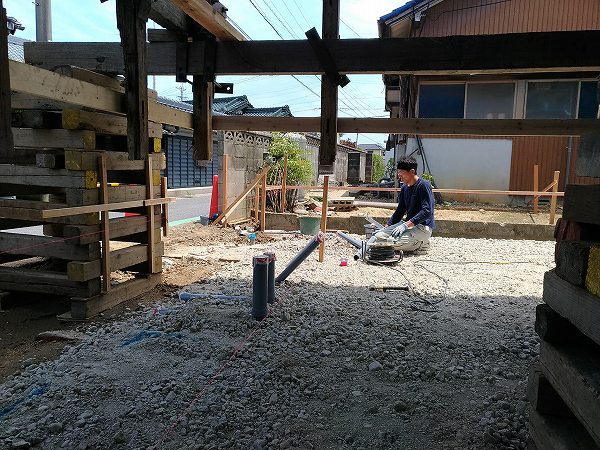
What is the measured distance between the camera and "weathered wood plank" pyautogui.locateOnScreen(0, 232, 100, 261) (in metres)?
4.70

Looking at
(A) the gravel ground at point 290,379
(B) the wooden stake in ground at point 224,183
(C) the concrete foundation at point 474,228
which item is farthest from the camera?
(B) the wooden stake in ground at point 224,183

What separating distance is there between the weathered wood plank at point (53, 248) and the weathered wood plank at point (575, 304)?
423 centimetres

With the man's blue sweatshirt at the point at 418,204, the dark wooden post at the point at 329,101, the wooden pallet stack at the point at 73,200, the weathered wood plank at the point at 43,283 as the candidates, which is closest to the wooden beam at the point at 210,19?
the dark wooden post at the point at 329,101

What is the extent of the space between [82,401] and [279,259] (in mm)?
4953

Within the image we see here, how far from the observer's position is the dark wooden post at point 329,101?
3621mm

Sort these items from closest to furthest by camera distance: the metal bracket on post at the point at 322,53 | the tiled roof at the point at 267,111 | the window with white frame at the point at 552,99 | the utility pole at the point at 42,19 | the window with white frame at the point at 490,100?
1. the metal bracket on post at the point at 322,53
2. the utility pole at the point at 42,19
3. the window with white frame at the point at 552,99
4. the window with white frame at the point at 490,100
5. the tiled roof at the point at 267,111

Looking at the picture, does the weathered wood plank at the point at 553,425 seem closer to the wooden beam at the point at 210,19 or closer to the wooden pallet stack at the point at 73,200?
the wooden beam at the point at 210,19

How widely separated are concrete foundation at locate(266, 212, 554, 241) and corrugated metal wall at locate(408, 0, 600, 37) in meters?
6.43

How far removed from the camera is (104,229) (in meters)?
4.78

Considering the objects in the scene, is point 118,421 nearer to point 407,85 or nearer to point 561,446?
point 561,446

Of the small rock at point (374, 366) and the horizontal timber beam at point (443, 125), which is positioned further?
the horizontal timber beam at point (443, 125)

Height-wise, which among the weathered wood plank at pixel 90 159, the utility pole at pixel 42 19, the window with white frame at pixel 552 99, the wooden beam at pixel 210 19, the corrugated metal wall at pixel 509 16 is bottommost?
the weathered wood plank at pixel 90 159

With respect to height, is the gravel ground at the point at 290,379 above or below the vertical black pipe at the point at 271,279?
below

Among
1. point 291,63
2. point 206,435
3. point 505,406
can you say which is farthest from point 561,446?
point 291,63
